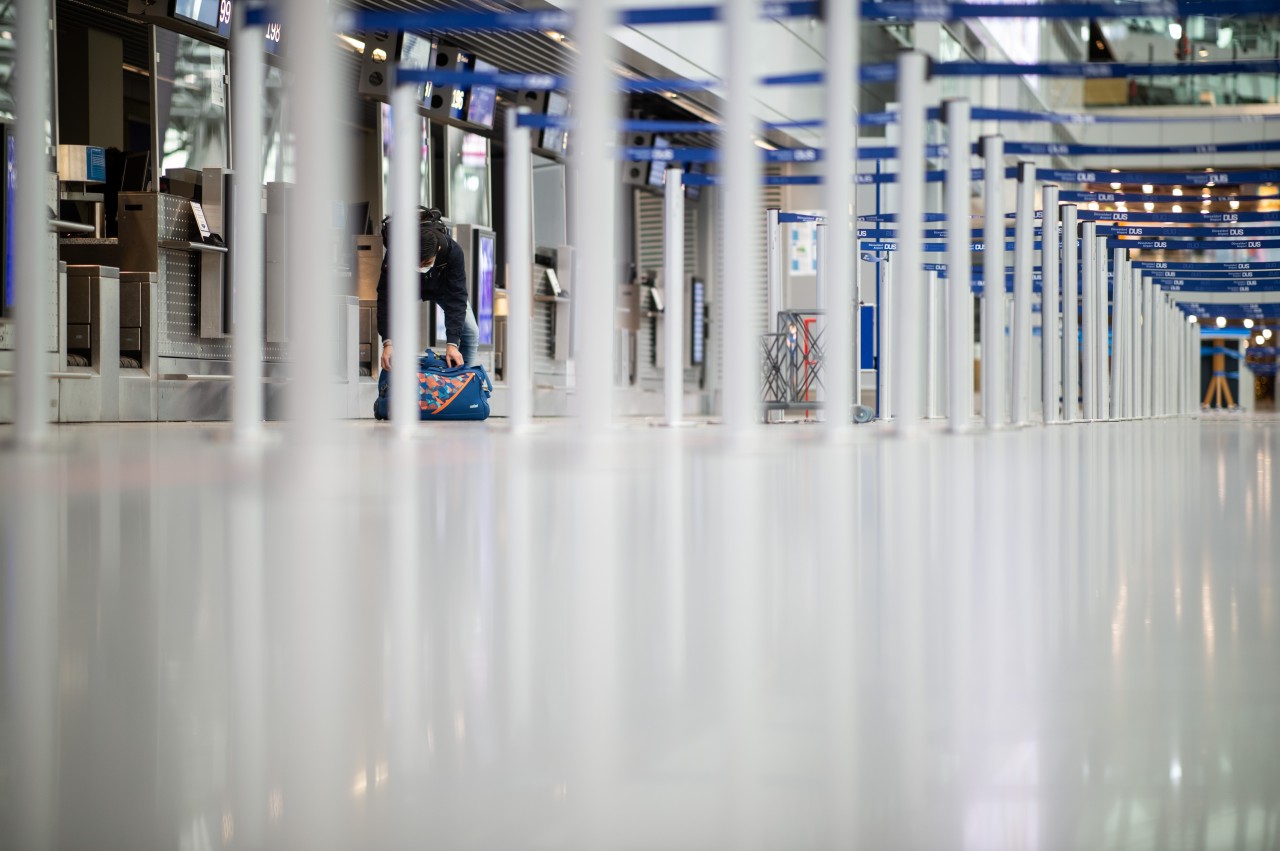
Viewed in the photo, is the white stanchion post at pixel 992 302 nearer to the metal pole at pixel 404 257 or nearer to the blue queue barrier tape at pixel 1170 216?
the metal pole at pixel 404 257

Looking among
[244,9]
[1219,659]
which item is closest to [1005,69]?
[244,9]

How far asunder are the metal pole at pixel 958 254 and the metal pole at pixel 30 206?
3989 millimetres

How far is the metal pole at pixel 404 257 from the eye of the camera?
5341 millimetres

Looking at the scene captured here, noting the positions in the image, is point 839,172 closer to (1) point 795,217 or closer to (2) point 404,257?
(2) point 404,257

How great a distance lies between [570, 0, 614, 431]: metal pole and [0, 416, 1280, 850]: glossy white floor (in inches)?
56.1

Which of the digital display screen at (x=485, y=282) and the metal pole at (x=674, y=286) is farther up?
the digital display screen at (x=485, y=282)

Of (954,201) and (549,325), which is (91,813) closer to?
(954,201)

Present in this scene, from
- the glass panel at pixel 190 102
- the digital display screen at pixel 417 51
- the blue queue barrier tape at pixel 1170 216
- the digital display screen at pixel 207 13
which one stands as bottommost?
the blue queue barrier tape at pixel 1170 216

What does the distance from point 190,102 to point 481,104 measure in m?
4.26

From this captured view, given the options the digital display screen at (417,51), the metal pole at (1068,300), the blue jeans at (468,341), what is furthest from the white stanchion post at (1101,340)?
the digital display screen at (417,51)

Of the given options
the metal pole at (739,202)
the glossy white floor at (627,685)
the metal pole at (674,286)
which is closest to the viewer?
the glossy white floor at (627,685)

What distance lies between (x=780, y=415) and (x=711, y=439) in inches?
314

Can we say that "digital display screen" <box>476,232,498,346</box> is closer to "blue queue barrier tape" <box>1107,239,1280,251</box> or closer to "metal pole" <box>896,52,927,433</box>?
"blue queue barrier tape" <box>1107,239,1280,251</box>

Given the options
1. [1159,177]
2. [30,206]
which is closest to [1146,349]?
[1159,177]
